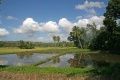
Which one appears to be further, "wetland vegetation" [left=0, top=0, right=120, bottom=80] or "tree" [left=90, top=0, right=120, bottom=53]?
Result: "tree" [left=90, top=0, right=120, bottom=53]

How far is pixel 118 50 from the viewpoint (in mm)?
57625

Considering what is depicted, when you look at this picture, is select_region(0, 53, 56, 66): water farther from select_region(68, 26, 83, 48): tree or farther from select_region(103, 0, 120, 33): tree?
select_region(68, 26, 83, 48): tree

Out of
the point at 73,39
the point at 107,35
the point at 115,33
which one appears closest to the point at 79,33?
the point at 73,39

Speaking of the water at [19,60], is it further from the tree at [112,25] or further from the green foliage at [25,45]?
the green foliage at [25,45]

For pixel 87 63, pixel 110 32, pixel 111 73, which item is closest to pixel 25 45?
pixel 110 32

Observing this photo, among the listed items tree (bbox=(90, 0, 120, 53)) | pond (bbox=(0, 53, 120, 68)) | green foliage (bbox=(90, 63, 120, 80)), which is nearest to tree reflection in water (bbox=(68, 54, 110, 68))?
pond (bbox=(0, 53, 120, 68))

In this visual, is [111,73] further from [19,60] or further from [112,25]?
[112,25]

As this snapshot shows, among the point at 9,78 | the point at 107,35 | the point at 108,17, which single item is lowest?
the point at 9,78

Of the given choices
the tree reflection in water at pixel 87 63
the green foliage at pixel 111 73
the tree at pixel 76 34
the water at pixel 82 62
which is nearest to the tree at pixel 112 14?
the water at pixel 82 62

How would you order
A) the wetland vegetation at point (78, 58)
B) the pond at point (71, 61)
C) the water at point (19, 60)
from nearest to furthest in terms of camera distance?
the wetland vegetation at point (78, 58) < the pond at point (71, 61) < the water at point (19, 60)

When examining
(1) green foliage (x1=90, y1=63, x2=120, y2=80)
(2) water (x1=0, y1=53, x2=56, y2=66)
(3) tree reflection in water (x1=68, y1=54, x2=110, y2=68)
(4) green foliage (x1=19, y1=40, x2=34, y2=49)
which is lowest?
(3) tree reflection in water (x1=68, y1=54, x2=110, y2=68)

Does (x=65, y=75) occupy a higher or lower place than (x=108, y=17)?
lower

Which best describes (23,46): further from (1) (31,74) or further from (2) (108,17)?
(1) (31,74)

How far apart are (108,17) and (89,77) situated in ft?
128
